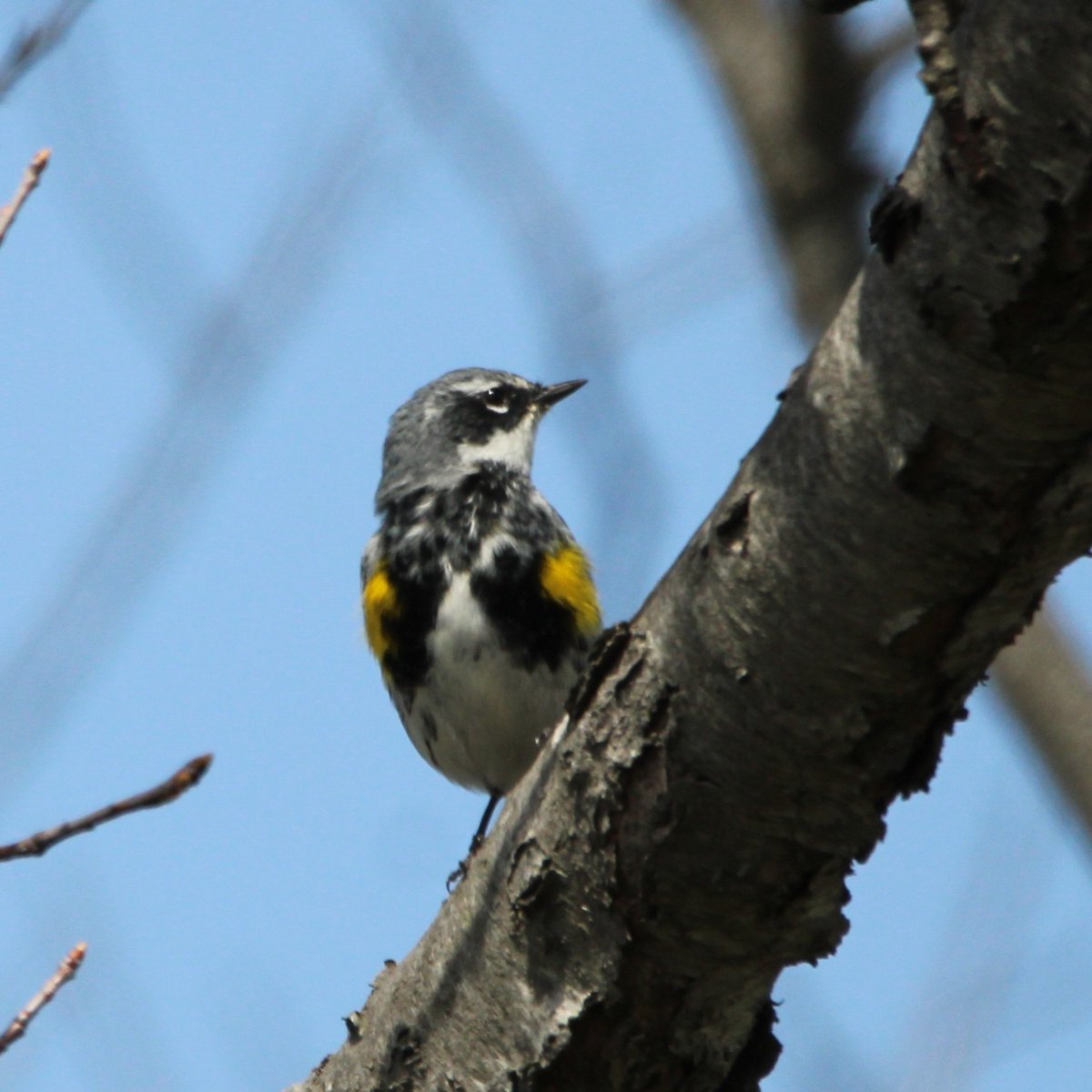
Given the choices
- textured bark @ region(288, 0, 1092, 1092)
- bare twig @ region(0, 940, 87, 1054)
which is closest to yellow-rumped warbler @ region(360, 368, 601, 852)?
textured bark @ region(288, 0, 1092, 1092)

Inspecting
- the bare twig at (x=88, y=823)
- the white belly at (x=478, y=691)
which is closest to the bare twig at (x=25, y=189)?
the bare twig at (x=88, y=823)

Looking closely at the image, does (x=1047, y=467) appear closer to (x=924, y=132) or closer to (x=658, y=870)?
(x=924, y=132)

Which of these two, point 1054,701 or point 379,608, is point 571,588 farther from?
point 1054,701

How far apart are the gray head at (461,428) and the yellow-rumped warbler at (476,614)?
46 mm

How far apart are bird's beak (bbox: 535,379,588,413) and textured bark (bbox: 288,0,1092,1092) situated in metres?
4.32

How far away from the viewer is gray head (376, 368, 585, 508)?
6262mm

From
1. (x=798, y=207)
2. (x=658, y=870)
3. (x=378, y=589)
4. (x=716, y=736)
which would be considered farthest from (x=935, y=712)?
(x=378, y=589)

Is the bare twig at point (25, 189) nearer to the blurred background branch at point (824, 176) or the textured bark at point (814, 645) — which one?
the textured bark at point (814, 645)

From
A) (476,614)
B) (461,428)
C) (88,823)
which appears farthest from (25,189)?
(461,428)

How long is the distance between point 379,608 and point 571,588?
686 millimetres

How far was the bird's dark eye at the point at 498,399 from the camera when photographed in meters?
7.08

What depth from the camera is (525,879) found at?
2.87 m

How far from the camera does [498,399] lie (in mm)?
7160

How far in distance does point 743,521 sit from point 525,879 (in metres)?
0.86
